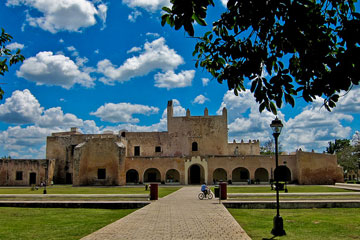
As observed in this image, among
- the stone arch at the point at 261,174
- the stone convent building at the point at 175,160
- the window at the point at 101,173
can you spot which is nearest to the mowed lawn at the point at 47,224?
the window at the point at 101,173

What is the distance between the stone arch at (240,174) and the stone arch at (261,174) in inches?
53.5

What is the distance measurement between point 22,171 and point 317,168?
34074 mm

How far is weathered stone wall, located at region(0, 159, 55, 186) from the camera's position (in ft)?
135

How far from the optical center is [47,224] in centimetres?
1063

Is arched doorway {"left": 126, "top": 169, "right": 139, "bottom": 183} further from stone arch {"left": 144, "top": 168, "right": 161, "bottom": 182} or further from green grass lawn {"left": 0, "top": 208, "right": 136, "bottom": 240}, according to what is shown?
green grass lawn {"left": 0, "top": 208, "right": 136, "bottom": 240}

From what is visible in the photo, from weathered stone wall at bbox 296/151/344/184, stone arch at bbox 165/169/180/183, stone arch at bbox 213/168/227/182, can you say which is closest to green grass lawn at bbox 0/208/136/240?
stone arch at bbox 165/169/180/183

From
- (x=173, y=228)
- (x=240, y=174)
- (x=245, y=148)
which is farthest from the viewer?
(x=245, y=148)

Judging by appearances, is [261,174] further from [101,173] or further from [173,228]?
[173,228]

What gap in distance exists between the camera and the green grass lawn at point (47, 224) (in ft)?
28.7

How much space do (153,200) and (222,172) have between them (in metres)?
26.0

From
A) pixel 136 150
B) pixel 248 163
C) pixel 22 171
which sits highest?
pixel 136 150

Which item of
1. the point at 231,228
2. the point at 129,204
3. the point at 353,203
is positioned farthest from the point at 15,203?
the point at 353,203

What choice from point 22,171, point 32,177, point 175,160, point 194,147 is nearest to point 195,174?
point 175,160

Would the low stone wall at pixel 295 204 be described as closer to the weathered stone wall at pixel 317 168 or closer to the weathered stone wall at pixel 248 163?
the weathered stone wall at pixel 317 168
